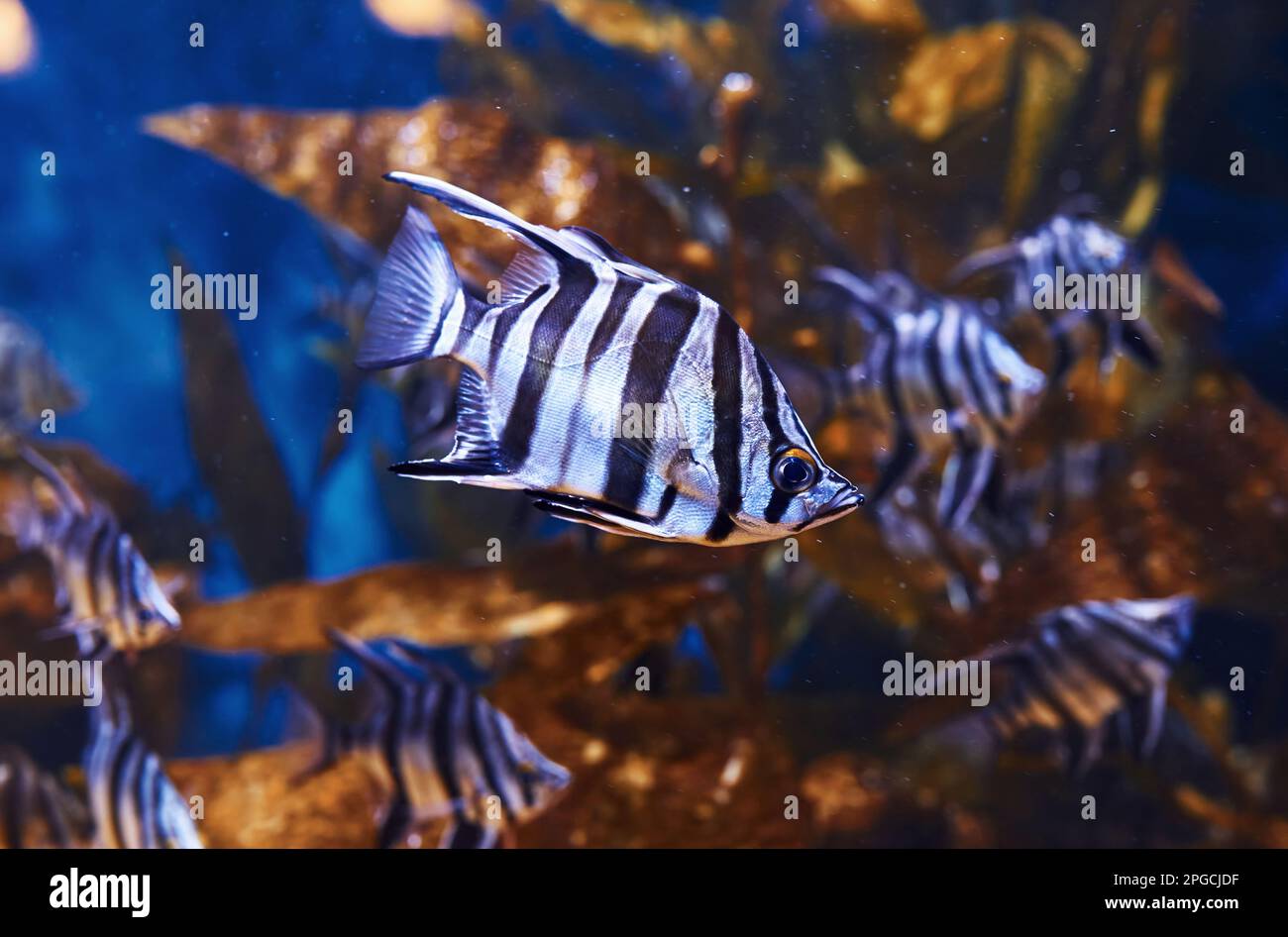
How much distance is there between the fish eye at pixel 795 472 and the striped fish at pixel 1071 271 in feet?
6.82

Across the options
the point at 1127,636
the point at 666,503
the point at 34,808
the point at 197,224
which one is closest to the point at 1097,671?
the point at 1127,636

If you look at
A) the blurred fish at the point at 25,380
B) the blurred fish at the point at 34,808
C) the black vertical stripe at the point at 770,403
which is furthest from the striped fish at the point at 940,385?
the blurred fish at the point at 25,380

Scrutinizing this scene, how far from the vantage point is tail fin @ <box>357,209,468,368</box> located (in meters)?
1.43

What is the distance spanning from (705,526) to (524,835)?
230 cm

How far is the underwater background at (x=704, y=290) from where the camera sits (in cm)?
327

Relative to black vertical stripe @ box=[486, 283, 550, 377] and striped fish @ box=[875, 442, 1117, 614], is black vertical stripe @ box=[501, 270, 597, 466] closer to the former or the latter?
black vertical stripe @ box=[486, 283, 550, 377]

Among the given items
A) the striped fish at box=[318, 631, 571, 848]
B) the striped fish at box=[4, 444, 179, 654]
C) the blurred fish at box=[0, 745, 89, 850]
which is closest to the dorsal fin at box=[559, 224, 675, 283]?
the striped fish at box=[318, 631, 571, 848]

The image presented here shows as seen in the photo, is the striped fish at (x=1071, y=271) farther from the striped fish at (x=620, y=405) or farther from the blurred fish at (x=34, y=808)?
the blurred fish at (x=34, y=808)

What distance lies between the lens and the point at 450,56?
12.5 ft

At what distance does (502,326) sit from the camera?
4.57ft

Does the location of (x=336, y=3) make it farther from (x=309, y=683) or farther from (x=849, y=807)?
(x=849, y=807)

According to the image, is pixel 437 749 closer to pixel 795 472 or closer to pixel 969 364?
pixel 795 472

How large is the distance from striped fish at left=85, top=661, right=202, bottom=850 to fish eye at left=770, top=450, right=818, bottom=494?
2.47 m

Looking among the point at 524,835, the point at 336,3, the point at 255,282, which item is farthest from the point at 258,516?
the point at 336,3
